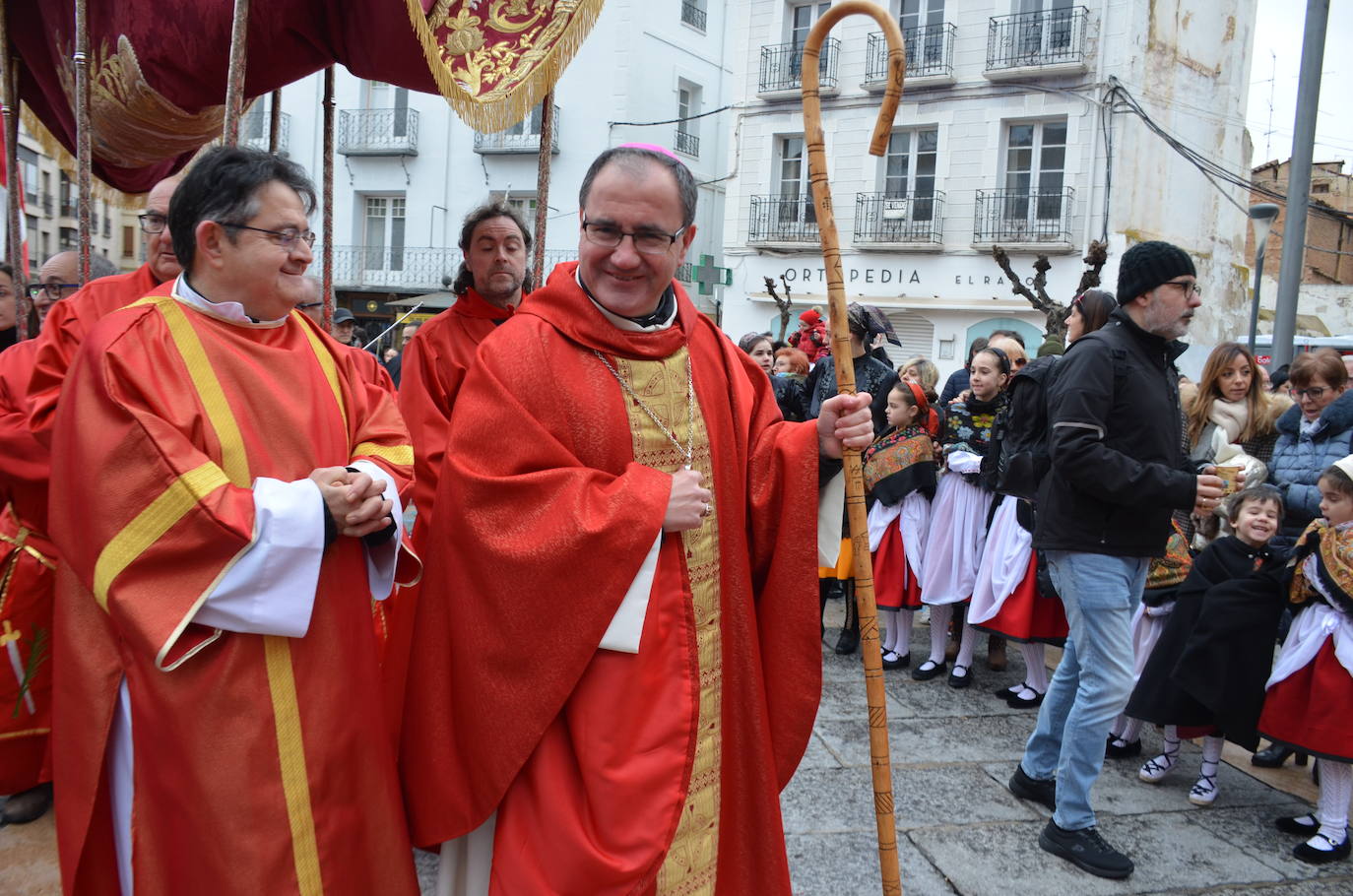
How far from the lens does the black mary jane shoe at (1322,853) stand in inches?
144

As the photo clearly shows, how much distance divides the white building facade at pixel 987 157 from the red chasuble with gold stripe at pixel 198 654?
1724 centimetres

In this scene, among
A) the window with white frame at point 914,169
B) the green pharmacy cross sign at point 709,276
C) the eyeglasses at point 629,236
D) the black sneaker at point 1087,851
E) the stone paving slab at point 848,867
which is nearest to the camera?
the eyeglasses at point 629,236

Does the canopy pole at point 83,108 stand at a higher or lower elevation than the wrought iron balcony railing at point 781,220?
lower

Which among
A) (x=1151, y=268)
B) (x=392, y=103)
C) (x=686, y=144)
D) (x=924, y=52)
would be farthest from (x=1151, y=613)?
(x=392, y=103)

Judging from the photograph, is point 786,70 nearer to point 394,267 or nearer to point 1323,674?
point 394,267

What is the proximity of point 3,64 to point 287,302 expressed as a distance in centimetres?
205

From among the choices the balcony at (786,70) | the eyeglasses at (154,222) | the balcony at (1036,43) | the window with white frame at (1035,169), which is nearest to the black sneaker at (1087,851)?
the eyeglasses at (154,222)

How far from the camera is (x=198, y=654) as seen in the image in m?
2.12

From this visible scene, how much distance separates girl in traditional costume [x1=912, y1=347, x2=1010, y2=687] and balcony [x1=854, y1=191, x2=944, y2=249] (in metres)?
13.9

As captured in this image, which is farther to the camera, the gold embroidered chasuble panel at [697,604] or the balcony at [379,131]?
the balcony at [379,131]

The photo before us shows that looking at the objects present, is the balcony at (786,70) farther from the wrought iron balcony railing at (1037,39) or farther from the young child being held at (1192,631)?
the young child being held at (1192,631)

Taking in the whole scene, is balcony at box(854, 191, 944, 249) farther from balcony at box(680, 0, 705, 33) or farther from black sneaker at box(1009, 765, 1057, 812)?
black sneaker at box(1009, 765, 1057, 812)

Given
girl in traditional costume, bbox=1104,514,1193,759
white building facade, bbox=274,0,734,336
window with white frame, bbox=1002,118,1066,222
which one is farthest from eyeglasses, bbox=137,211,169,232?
white building facade, bbox=274,0,734,336

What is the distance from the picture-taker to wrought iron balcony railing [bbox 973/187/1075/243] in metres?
17.8
